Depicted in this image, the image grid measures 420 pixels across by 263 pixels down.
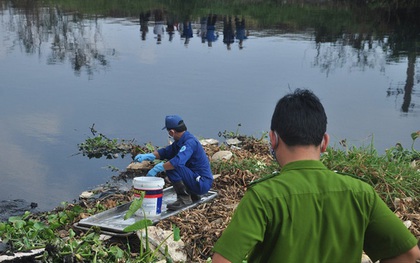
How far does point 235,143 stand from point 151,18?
1556 cm

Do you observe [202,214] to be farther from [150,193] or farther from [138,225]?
[138,225]

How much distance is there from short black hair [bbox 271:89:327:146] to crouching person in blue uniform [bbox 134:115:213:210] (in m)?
4.20

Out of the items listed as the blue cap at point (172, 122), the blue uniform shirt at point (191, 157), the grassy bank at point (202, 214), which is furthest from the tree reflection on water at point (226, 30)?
the blue cap at point (172, 122)

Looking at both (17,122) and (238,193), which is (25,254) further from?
(17,122)

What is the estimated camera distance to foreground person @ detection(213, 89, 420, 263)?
7.50ft

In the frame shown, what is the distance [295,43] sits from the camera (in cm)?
2028

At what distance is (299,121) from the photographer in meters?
2.44

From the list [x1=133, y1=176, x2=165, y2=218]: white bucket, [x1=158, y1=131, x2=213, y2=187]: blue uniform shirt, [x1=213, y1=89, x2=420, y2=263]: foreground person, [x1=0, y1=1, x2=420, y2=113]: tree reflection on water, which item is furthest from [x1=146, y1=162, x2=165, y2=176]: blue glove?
[x1=0, y1=1, x2=420, y2=113]: tree reflection on water

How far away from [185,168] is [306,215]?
4.48m

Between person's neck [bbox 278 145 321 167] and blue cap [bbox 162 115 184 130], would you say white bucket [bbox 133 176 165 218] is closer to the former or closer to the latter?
blue cap [bbox 162 115 184 130]

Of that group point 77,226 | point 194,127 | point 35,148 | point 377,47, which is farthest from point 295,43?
point 77,226

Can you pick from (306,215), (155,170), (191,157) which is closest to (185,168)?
(191,157)

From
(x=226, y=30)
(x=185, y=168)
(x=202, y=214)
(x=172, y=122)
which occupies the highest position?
(x=172, y=122)

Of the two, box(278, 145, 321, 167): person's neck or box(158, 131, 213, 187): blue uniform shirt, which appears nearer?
box(278, 145, 321, 167): person's neck
